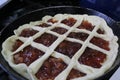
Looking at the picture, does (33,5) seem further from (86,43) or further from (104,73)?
(104,73)

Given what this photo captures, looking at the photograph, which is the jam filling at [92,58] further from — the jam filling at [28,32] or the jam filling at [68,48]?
the jam filling at [28,32]

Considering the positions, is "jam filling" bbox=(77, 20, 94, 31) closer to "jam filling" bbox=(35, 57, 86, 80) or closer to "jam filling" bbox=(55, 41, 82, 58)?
"jam filling" bbox=(55, 41, 82, 58)

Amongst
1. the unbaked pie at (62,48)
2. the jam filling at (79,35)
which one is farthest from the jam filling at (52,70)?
the jam filling at (79,35)

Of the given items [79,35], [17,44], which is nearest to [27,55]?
[17,44]

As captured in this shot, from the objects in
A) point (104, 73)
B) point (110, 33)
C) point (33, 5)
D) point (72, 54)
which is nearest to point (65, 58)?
point (72, 54)

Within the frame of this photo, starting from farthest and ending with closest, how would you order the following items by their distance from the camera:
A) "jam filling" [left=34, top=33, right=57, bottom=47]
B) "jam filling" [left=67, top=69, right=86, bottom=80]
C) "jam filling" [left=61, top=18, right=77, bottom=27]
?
1. "jam filling" [left=61, top=18, right=77, bottom=27]
2. "jam filling" [left=34, top=33, right=57, bottom=47]
3. "jam filling" [left=67, top=69, right=86, bottom=80]

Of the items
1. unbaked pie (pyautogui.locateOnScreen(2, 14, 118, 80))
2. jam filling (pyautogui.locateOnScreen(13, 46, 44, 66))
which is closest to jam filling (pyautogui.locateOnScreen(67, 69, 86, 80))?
unbaked pie (pyautogui.locateOnScreen(2, 14, 118, 80))
